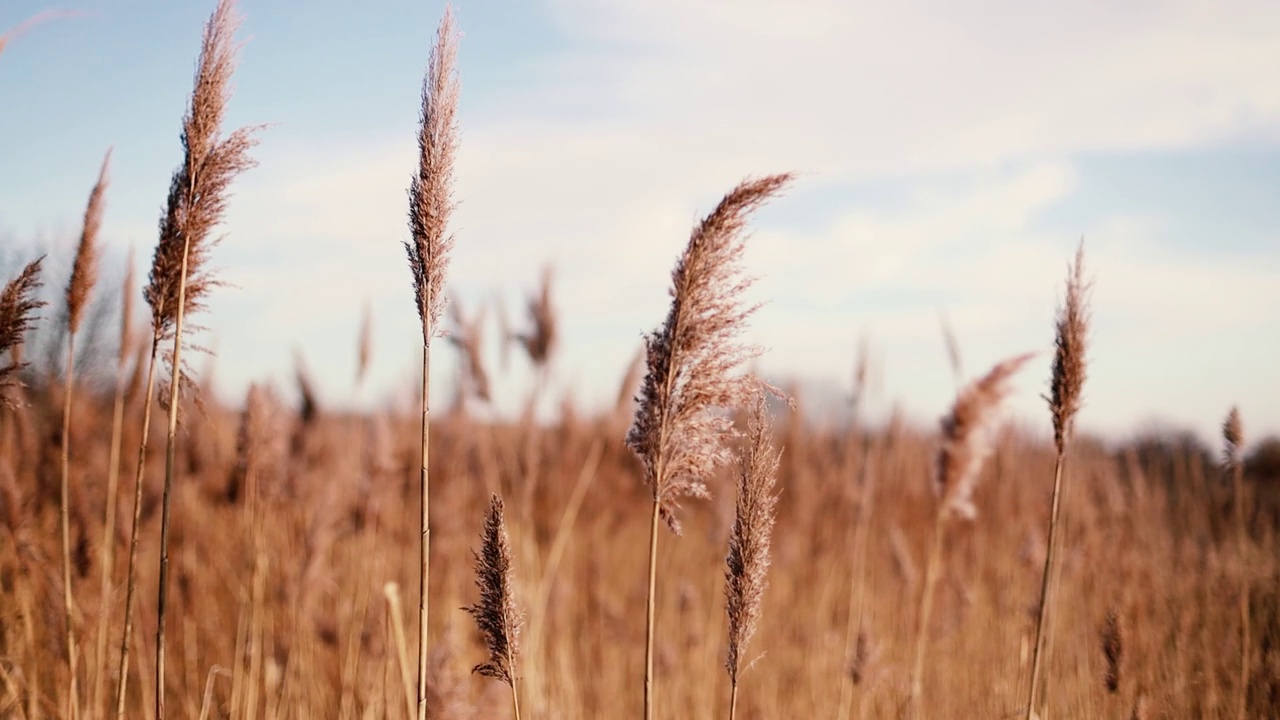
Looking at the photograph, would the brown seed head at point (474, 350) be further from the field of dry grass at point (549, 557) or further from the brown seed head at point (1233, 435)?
the brown seed head at point (1233, 435)

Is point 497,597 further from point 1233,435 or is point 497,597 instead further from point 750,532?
point 1233,435

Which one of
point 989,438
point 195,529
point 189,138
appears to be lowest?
point 195,529

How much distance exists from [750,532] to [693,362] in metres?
0.41

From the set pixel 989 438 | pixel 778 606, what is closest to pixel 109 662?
pixel 989 438

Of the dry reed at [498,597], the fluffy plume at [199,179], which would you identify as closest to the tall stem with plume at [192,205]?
the fluffy plume at [199,179]

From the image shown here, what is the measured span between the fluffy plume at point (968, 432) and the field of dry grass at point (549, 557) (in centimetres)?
1

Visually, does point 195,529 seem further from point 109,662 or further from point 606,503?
point 606,503

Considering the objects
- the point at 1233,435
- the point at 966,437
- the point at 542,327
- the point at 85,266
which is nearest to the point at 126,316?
the point at 85,266

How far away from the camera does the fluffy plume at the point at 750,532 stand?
6.19 feet

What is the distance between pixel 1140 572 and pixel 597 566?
375 cm

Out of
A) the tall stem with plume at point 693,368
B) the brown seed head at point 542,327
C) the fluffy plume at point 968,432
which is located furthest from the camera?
the brown seed head at point 542,327

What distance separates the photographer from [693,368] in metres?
1.88

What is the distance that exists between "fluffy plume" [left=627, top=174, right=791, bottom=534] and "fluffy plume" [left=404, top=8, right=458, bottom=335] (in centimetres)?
51

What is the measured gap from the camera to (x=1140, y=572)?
555cm
